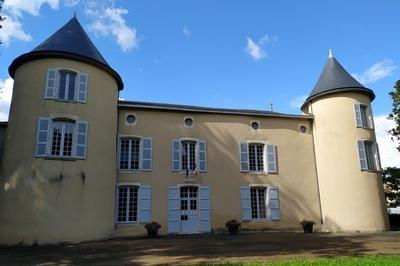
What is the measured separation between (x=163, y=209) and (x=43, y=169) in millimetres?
5314

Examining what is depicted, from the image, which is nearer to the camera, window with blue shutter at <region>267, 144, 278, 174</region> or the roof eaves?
the roof eaves

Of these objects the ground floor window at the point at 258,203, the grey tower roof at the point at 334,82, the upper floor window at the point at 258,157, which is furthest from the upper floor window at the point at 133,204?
the grey tower roof at the point at 334,82

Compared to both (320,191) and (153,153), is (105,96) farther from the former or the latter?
(320,191)

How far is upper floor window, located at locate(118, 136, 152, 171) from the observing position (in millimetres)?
16516

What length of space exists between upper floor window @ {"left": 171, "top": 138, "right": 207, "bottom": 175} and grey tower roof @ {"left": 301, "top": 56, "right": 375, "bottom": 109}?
6541 mm

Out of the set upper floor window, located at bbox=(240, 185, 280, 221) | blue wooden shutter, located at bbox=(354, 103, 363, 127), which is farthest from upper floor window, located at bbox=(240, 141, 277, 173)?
blue wooden shutter, located at bbox=(354, 103, 363, 127)

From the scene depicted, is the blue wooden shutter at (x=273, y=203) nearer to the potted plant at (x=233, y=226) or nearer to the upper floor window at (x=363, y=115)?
the potted plant at (x=233, y=226)

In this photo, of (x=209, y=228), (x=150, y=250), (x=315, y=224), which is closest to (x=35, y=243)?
(x=150, y=250)

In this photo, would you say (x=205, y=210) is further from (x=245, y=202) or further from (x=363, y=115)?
(x=363, y=115)

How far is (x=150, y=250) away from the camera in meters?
11.3

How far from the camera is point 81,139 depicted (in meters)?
14.5

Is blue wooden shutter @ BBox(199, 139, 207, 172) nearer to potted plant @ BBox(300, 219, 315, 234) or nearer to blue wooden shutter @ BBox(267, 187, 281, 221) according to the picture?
blue wooden shutter @ BBox(267, 187, 281, 221)

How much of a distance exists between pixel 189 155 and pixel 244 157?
2.65 meters

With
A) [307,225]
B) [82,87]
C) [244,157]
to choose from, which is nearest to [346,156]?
[307,225]
